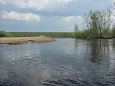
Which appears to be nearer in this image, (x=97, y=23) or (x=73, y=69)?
(x=73, y=69)

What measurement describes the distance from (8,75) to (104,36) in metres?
95.6

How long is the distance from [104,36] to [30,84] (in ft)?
322

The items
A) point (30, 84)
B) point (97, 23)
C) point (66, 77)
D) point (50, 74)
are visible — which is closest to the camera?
point (30, 84)

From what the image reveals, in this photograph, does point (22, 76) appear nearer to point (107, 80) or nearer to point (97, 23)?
point (107, 80)

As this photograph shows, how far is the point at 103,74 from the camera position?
21.7 metres

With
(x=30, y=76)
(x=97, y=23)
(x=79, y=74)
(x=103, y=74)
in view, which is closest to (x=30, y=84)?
(x=30, y=76)

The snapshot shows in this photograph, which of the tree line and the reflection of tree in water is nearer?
the reflection of tree in water

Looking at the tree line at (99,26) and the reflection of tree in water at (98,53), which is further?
the tree line at (99,26)

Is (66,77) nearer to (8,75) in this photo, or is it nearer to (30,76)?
(30,76)

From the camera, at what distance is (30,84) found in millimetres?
18125

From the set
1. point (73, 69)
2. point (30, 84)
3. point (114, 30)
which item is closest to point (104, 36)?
point (114, 30)

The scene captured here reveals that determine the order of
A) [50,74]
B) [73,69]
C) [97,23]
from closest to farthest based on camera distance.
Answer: [50,74] → [73,69] → [97,23]

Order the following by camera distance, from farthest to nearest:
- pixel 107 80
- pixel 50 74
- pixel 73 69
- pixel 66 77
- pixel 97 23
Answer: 1. pixel 97 23
2. pixel 73 69
3. pixel 50 74
4. pixel 66 77
5. pixel 107 80

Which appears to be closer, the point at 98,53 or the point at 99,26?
the point at 98,53
